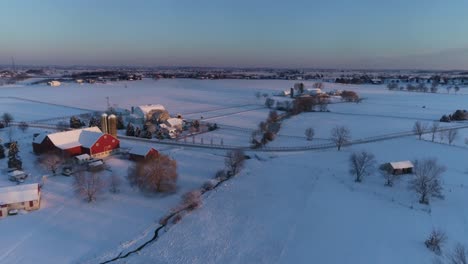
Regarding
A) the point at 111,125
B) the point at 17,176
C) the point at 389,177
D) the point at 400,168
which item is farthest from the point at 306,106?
the point at 17,176

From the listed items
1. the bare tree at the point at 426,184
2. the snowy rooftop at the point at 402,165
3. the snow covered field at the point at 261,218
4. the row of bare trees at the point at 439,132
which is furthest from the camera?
the row of bare trees at the point at 439,132

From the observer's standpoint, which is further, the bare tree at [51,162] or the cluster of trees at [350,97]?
the cluster of trees at [350,97]

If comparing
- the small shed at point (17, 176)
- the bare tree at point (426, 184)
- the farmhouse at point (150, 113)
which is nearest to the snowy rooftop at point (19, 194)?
the small shed at point (17, 176)

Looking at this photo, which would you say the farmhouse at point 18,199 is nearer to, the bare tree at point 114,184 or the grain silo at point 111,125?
the bare tree at point 114,184

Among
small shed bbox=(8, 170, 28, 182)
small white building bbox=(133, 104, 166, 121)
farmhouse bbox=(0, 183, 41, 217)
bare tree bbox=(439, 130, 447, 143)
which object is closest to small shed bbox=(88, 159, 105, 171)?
small shed bbox=(8, 170, 28, 182)

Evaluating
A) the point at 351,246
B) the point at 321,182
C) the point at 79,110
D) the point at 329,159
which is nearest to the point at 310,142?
the point at 329,159

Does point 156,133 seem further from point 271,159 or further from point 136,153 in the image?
point 271,159

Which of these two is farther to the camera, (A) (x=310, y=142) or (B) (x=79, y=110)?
(B) (x=79, y=110)
